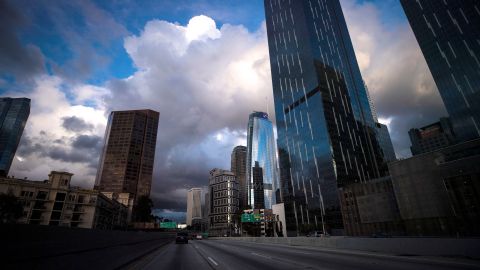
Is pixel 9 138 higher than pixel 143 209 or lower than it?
higher

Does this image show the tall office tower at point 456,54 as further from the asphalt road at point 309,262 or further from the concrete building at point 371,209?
the asphalt road at point 309,262

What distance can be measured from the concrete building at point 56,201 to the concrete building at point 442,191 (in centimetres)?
10730

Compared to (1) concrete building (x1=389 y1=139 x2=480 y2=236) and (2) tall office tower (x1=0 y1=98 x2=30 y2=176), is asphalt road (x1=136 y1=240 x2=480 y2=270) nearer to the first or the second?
(1) concrete building (x1=389 y1=139 x2=480 y2=236)

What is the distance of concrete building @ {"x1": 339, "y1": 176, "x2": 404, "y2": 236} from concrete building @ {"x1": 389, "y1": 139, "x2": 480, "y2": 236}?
436 inches

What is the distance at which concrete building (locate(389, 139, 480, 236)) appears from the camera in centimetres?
6097

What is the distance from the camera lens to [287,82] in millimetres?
170500

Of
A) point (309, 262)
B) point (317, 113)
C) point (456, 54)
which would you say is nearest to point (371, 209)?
point (317, 113)

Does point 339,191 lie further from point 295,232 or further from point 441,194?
point 441,194

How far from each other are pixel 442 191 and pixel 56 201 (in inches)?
4710

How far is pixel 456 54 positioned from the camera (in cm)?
12275

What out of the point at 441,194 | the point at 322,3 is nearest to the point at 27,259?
the point at 441,194

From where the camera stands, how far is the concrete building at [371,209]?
86750mm

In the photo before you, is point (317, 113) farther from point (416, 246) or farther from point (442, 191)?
point (416, 246)

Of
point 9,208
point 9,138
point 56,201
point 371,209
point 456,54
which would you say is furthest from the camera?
point 9,138
